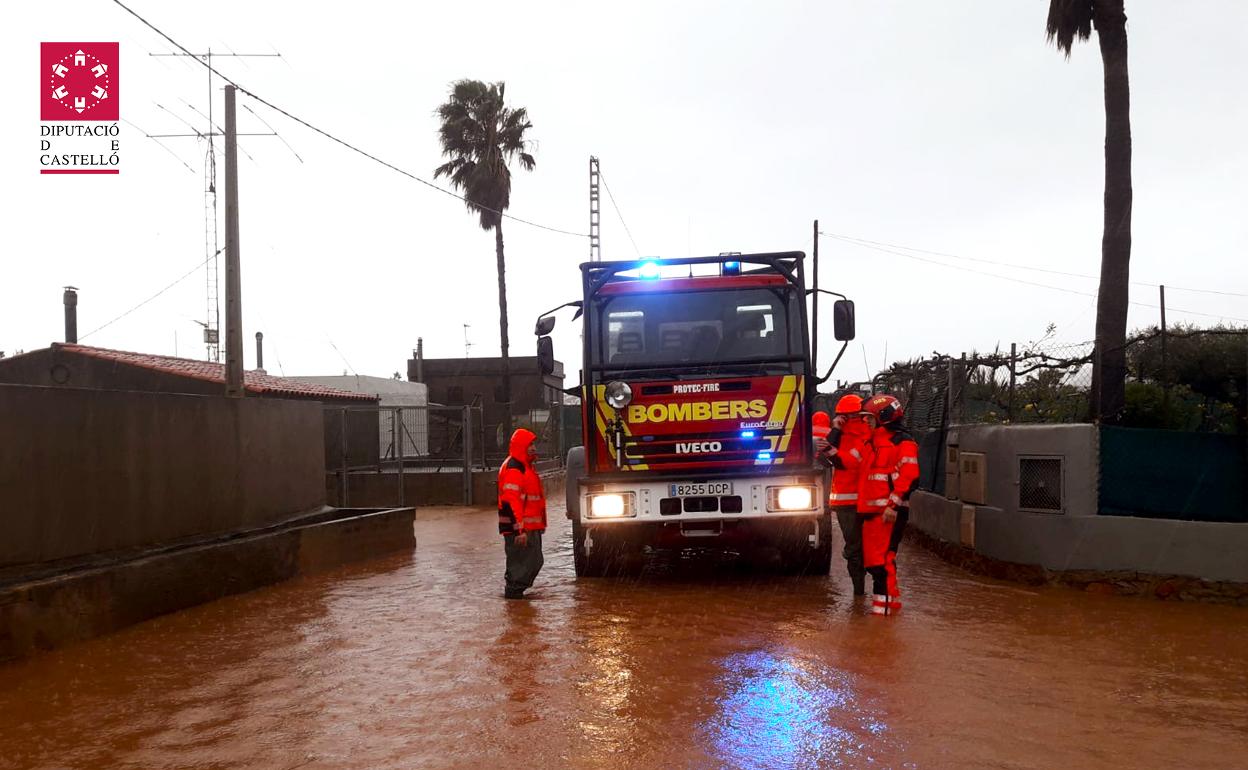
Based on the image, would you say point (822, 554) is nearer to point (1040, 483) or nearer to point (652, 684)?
point (1040, 483)

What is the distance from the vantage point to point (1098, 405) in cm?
1157

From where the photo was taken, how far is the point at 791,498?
8742 mm

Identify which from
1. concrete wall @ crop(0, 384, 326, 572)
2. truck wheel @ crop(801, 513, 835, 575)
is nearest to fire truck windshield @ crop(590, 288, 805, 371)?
truck wheel @ crop(801, 513, 835, 575)

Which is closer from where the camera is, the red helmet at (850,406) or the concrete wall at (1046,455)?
the red helmet at (850,406)

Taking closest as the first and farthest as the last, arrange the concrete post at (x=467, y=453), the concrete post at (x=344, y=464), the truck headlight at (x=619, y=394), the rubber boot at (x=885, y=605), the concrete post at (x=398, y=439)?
the rubber boot at (x=885, y=605) → the truck headlight at (x=619, y=394) → the concrete post at (x=344, y=464) → the concrete post at (x=398, y=439) → the concrete post at (x=467, y=453)

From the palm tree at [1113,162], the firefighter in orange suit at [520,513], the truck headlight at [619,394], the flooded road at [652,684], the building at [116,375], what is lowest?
the flooded road at [652,684]

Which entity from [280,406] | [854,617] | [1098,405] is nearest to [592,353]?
[854,617]

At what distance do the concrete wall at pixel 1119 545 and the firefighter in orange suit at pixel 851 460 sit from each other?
70.4 inches

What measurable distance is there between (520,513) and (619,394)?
4.56 ft

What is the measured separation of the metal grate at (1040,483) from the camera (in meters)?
9.02

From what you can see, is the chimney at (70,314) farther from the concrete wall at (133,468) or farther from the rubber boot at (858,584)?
the rubber boot at (858,584)

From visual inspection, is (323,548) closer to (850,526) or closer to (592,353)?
(592,353)

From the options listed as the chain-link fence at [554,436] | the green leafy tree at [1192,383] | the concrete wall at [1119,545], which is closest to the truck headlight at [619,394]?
the concrete wall at [1119,545]

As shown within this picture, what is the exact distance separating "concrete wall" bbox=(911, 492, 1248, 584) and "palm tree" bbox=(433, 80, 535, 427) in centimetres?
2300
